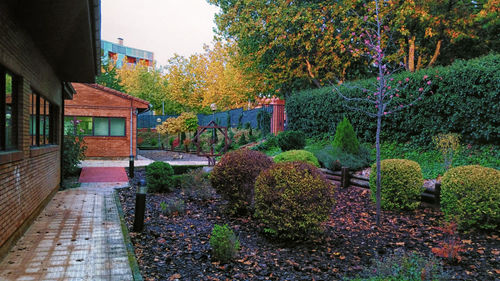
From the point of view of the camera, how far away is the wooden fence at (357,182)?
706 centimetres

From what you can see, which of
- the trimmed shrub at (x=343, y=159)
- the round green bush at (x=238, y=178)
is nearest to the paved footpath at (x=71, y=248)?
the round green bush at (x=238, y=178)

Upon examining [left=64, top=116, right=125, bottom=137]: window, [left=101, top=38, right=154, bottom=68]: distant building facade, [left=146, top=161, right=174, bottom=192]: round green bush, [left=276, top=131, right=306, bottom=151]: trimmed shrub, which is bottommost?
[left=146, top=161, right=174, bottom=192]: round green bush

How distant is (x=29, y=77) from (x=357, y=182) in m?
7.78

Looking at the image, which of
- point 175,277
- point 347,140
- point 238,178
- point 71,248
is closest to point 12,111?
point 71,248

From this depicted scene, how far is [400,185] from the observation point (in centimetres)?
691

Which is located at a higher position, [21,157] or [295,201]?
[21,157]

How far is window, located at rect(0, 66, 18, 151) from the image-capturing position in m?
4.45

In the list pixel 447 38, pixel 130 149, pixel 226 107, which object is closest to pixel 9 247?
pixel 130 149

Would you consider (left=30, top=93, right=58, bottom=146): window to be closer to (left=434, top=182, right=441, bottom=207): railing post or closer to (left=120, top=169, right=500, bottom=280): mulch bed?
(left=120, top=169, right=500, bottom=280): mulch bed

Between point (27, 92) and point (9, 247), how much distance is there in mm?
2547

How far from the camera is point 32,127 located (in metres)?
6.48

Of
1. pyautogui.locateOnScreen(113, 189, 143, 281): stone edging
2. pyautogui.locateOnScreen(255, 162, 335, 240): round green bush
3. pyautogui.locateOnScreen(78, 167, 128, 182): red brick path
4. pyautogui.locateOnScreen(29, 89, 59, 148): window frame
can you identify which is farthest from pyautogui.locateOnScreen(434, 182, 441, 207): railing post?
pyautogui.locateOnScreen(78, 167, 128, 182): red brick path

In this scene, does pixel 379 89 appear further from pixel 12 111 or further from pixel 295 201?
pixel 12 111

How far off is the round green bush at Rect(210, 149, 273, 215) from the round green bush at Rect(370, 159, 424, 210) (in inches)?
99.1
